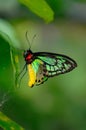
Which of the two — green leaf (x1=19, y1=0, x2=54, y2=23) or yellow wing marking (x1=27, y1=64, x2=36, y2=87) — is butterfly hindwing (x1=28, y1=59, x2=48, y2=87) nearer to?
yellow wing marking (x1=27, y1=64, x2=36, y2=87)

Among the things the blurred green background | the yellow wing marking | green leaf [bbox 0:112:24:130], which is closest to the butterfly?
the yellow wing marking

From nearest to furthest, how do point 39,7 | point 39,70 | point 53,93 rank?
point 39,7
point 39,70
point 53,93

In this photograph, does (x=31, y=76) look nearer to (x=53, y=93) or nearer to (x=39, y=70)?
(x=39, y=70)

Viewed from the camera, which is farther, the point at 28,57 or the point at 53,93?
the point at 53,93

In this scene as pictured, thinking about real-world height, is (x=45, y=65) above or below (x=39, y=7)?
below

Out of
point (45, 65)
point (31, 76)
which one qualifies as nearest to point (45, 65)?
point (45, 65)

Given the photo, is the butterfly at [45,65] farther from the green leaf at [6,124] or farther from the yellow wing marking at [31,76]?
the green leaf at [6,124]

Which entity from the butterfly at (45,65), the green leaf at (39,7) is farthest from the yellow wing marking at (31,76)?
the green leaf at (39,7)

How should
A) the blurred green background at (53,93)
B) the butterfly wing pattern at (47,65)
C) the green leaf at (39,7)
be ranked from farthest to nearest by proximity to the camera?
the blurred green background at (53,93), the butterfly wing pattern at (47,65), the green leaf at (39,7)

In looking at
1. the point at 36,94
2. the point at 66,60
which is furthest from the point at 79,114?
the point at 66,60
